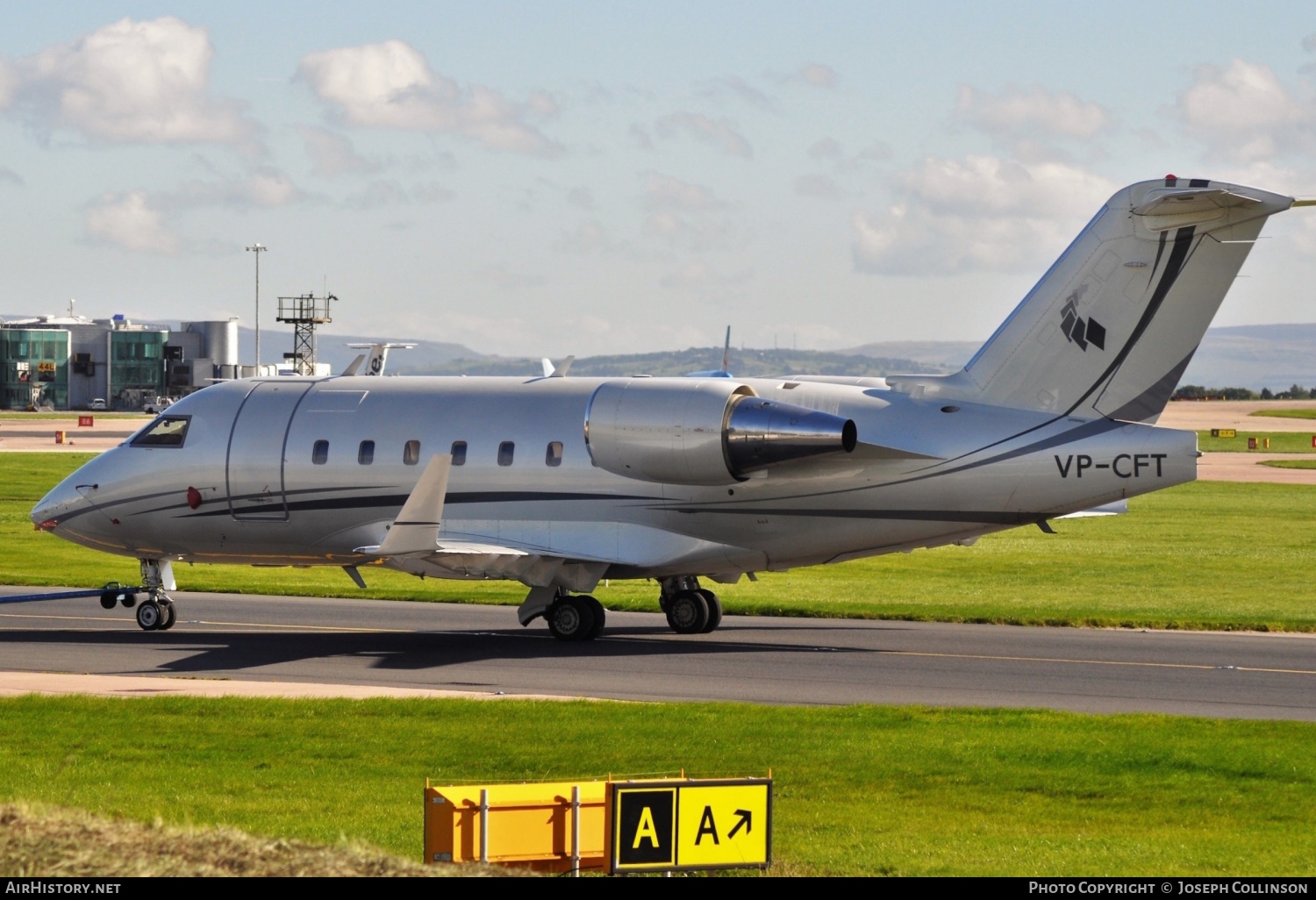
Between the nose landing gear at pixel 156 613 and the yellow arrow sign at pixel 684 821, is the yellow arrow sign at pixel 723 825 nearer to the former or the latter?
the yellow arrow sign at pixel 684 821

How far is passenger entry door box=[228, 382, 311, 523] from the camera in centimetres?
2831

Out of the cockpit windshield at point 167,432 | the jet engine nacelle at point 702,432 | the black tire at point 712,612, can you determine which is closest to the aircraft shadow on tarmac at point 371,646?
the black tire at point 712,612

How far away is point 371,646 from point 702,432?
6405 mm

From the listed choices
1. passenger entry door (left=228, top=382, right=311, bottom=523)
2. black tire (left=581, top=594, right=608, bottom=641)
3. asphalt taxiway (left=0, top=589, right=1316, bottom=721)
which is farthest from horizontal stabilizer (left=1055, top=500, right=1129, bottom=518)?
passenger entry door (left=228, top=382, right=311, bottom=523)

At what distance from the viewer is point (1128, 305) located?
24.3 meters

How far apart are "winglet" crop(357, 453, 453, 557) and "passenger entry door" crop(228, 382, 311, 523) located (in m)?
4.51

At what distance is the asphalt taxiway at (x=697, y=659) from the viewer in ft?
71.3

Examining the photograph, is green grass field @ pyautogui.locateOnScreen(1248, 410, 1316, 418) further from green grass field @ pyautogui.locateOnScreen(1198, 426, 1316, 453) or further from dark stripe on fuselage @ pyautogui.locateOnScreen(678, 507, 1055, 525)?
dark stripe on fuselage @ pyautogui.locateOnScreen(678, 507, 1055, 525)

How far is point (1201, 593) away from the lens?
1352 inches

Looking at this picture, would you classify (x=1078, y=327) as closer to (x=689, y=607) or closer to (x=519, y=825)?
(x=689, y=607)

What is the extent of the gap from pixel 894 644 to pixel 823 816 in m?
12.4

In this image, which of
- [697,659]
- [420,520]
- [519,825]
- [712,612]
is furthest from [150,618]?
[519,825]
